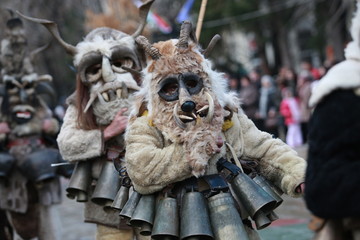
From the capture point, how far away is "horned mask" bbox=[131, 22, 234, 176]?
4.49 m

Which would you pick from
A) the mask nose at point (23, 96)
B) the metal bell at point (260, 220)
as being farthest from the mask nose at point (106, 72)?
the metal bell at point (260, 220)

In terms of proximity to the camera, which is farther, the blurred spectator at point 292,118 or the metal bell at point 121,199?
the blurred spectator at point 292,118

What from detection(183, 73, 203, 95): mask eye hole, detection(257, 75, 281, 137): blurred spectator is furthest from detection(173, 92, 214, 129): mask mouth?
detection(257, 75, 281, 137): blurred spectator

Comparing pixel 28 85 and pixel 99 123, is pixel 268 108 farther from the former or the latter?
pixel 99 123

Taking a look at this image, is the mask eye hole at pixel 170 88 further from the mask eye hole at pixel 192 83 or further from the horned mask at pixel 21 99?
the horned mask at pixel 21 99

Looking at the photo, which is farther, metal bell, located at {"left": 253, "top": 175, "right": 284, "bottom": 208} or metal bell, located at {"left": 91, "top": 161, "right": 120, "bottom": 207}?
metal bell, located at {"left": 91, "top": 161, "right": 120, "bottom": 207}

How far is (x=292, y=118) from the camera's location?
1556cm

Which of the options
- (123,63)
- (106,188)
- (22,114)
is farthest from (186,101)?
(22,114)

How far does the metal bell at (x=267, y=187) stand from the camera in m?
4.65

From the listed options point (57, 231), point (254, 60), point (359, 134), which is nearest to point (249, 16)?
point (254, 60)

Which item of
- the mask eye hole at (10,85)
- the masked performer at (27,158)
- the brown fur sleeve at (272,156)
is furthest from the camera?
the mask eye hole at (10,85)

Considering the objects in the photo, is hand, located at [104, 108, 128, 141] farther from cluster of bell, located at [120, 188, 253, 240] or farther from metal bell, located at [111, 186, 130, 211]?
cluster of bell, located at [120, 188, 253, 240]

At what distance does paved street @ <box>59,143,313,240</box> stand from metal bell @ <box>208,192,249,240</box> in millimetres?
3895

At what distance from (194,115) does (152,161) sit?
40cm
